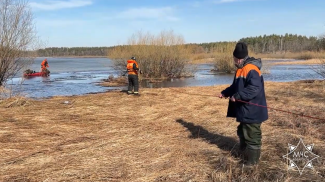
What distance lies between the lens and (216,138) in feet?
19.1

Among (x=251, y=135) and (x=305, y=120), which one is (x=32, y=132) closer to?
(x=251, y=135)

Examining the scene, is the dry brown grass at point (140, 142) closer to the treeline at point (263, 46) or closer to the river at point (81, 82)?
the river at point (81, 82)

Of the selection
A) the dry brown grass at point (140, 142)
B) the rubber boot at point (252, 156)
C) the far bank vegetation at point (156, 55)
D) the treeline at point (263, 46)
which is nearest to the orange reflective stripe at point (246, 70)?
the rubber boot at point (252, 156)

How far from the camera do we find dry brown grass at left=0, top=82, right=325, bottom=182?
13.4ft

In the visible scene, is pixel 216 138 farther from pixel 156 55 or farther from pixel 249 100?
pixel 156 55

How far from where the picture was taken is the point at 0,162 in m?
4.58

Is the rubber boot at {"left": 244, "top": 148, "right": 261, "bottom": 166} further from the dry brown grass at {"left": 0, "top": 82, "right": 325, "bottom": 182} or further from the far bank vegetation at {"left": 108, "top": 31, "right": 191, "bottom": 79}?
the far bank vegetation at {"left": 108, "top": 31, "right": 191, "bottom": 79}

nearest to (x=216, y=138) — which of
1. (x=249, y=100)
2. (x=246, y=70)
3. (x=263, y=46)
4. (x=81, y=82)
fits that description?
(x=249, y=100)

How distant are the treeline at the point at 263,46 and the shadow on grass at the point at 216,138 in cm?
894

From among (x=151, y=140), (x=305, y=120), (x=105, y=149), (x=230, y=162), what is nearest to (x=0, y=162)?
(x=105, y=149)

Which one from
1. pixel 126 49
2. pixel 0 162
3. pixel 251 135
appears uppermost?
pixel 126 49

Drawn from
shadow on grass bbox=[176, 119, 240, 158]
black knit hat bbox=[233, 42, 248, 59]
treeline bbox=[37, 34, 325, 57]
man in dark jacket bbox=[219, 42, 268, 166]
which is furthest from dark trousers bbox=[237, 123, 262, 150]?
treeline bbox=[37, 34, 325, 57]

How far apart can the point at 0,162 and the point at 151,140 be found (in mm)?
2590

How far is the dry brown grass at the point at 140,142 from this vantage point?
409 cm
